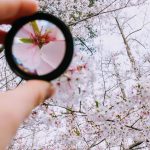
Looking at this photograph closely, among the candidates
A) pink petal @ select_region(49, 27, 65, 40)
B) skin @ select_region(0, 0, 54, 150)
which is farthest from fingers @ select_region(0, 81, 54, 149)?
pink petal @ select_region(49, 27, 65, 40)

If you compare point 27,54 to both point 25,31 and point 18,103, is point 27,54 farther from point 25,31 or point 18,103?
point 18,103

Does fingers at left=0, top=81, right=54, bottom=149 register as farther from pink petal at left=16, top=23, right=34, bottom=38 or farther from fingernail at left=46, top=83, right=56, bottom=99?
pink petal at left=16, top=23, right=34, bottom=38

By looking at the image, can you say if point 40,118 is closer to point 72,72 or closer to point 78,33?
point 78,33

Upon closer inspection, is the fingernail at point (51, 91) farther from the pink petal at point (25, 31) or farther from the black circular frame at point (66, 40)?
the pink petal at point (25, 31)

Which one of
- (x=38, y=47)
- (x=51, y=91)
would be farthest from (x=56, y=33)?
(x=51, y=91)

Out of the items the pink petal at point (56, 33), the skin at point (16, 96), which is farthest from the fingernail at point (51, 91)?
the pink petal at point (56, 33)
